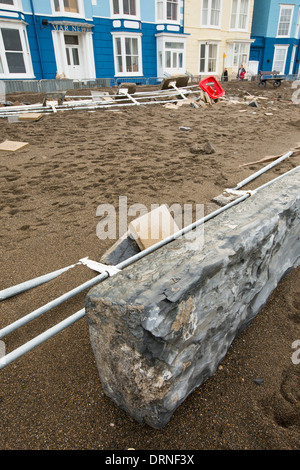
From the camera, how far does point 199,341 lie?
161 cm

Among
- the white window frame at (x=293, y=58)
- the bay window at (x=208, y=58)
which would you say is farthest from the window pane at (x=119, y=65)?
the white window frame at (x=293, y=58)

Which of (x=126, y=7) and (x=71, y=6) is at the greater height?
(x=126, y=7)

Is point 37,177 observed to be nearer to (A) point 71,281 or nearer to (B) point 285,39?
(A) point 71,281

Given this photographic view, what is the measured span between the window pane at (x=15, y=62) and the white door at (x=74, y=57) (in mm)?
2476

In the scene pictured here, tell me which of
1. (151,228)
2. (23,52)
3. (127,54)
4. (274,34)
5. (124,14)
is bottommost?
(151,228)

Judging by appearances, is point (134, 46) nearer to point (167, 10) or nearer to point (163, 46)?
point (163, 46)

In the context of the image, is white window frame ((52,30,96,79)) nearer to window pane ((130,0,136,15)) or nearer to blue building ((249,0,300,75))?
window pane ((130,0,136,15))

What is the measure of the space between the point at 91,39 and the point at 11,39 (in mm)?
4288

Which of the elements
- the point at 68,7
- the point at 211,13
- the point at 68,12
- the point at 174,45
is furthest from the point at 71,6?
the point at 211,13

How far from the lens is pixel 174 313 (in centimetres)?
140

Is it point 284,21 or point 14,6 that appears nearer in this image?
point 14,6
